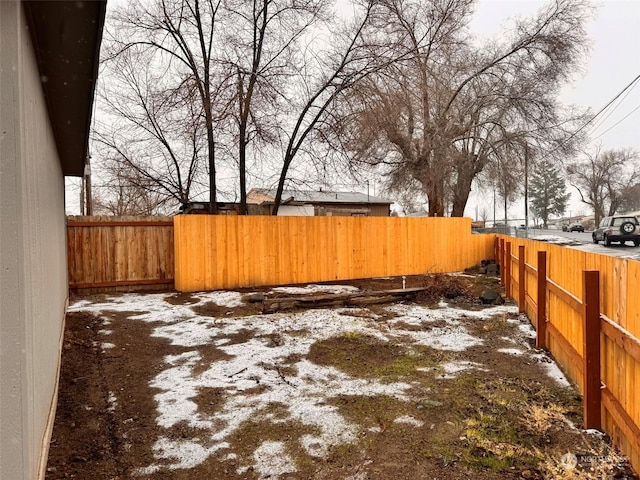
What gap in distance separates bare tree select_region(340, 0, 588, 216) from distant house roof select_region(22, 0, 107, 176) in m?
10.6

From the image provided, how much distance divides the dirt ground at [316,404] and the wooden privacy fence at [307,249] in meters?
2.83

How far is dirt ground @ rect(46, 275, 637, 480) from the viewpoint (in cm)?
246

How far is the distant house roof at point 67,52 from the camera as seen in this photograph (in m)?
2.00

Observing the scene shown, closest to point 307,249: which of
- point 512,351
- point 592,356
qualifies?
point 512,351

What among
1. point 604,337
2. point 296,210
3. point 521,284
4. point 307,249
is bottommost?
point 521,284

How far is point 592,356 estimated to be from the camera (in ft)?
9.11

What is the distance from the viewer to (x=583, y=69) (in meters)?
15.7

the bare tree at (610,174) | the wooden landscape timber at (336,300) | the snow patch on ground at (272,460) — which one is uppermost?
the bare tree at (610,174)

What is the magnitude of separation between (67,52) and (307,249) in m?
7.62

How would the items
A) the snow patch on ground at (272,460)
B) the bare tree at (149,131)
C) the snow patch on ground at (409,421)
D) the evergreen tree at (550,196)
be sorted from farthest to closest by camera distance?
the evergreen tree at (550,196) → the bare tree at (149,131) → the snow patch on ground at (409,421) → the snow patch on ground at (272,460)

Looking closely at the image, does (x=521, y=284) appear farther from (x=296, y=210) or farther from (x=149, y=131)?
(x=296, y=210)

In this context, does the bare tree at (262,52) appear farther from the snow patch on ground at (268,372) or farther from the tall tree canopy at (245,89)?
the snow patch on ground at (268,372)

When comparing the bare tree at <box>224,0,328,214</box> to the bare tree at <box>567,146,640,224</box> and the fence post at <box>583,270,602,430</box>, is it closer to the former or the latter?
the fence post at <box>583,270,602,430</box>

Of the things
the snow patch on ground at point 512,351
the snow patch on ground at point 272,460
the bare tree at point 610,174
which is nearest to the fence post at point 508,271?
the snow patch on ground at point 512,351
